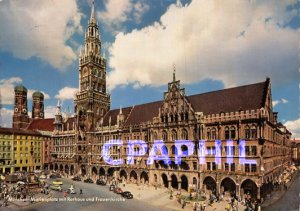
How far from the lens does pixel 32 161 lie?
78750 millimetres

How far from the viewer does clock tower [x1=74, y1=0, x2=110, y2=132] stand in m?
70.6

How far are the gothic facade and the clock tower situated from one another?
269 mm

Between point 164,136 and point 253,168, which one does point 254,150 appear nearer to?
point 253,168

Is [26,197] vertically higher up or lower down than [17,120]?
lower down

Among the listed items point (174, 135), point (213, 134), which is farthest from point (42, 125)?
point (213, 134)

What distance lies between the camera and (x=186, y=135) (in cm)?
4756

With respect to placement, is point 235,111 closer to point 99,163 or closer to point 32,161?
point 99,163

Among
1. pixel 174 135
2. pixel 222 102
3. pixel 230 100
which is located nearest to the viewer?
pixel 230 100

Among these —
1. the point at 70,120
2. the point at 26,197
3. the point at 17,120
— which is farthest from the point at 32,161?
the point at 26,197

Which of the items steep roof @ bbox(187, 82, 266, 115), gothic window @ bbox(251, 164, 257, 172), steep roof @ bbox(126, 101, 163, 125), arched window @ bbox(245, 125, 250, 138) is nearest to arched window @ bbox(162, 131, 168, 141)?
steep roof @ bbox(126, 101, 163, 125)

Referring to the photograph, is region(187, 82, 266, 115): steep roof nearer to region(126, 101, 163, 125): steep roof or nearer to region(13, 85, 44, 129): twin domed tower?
region(126, 101, 163, 125): steep roof

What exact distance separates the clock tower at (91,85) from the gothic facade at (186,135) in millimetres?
269

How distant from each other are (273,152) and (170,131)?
61.8 feet

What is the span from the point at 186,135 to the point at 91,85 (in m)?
35.5
